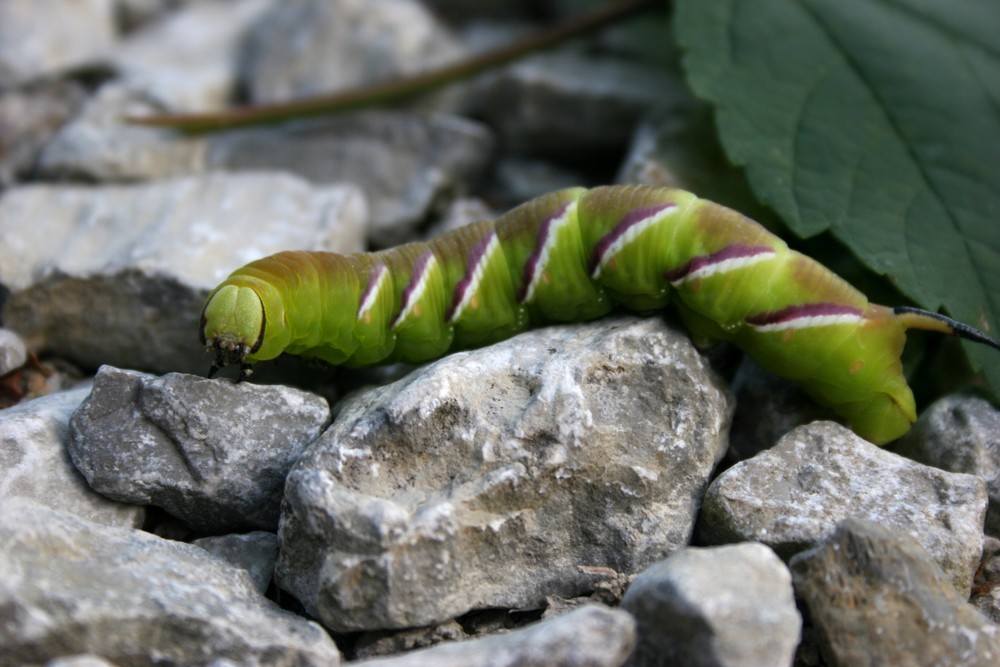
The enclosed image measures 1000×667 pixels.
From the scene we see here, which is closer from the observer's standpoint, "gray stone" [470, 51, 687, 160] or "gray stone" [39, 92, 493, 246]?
Result: "gray stone" [39, 92, 493, 246]

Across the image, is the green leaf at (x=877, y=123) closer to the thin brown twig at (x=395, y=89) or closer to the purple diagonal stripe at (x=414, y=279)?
the thin brown twig at (x=395, y=89)

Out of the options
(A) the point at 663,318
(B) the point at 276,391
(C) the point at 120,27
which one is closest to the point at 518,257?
(A) the point at 663,318

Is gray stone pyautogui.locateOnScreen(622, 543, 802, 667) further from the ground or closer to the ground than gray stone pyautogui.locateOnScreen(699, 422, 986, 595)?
further from the ground

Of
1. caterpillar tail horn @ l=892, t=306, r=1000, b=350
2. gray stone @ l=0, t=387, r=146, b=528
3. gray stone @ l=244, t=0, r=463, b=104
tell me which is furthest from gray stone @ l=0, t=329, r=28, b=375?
caterpillar tail horn @ l=892, t=306, r=1000, b=350

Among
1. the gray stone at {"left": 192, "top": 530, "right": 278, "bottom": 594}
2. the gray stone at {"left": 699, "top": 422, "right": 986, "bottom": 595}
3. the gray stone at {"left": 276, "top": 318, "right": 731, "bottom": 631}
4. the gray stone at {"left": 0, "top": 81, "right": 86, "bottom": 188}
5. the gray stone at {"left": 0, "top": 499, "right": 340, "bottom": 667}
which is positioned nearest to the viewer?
the gray stone at {"left": 0, "top": 499, "right": 340, "bottom": 667}

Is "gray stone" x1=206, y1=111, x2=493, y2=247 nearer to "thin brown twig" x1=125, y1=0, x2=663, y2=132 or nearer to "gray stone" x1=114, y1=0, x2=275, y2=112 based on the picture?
"thin brown twig" x1=125, y1=0, x2=663, y2=132

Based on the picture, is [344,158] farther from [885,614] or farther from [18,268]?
[885,614]
